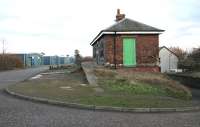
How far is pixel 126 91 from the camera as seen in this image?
1872cm

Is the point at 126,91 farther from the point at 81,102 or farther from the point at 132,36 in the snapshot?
the point at 132,36

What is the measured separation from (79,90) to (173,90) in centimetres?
589

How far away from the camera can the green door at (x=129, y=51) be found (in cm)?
3180

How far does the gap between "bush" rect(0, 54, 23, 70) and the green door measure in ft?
134

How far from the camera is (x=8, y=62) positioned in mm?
72125

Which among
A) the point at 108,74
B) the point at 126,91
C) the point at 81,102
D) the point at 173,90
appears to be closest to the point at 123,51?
the point at 108,74

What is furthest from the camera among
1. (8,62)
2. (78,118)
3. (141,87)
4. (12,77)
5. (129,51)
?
(8,62)

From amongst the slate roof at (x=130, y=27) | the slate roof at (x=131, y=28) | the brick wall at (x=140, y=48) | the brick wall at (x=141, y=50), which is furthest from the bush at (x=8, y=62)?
the brick wall at (x=140, y=48)

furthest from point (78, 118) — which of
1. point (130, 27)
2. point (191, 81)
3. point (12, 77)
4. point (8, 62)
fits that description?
point (8, 62)

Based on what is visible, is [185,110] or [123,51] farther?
[123,51]

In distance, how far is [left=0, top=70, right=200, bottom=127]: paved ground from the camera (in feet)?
33.6

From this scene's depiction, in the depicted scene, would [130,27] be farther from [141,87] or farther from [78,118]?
[78,118]

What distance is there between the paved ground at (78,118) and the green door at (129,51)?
61.0ft

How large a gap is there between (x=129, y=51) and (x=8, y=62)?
4513cm
